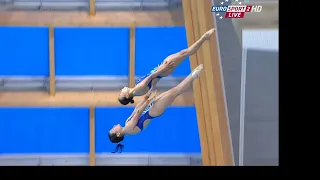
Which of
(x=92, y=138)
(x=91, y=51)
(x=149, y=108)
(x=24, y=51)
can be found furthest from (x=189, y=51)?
(x=24, y=51)

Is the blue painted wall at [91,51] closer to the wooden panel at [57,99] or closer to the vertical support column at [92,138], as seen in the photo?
the wooden panel at [57,99]

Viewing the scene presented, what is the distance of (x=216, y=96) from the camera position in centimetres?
319

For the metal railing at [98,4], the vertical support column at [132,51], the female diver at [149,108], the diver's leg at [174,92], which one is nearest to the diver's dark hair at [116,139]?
the female diver at [149,108]

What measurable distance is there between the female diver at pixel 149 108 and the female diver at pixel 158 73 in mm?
44

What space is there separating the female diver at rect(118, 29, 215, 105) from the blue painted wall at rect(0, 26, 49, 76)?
0.55m

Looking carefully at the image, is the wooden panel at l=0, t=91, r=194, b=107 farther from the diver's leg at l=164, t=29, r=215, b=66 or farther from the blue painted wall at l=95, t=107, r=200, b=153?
the diver's leg at l=164, t=29, r=215, b=66

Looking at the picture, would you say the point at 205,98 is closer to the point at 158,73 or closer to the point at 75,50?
the point at 158,73

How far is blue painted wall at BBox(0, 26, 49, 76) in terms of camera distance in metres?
3.43

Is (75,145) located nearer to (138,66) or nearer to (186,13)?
(138,66)

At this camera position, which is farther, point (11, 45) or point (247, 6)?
point (11, 45)
